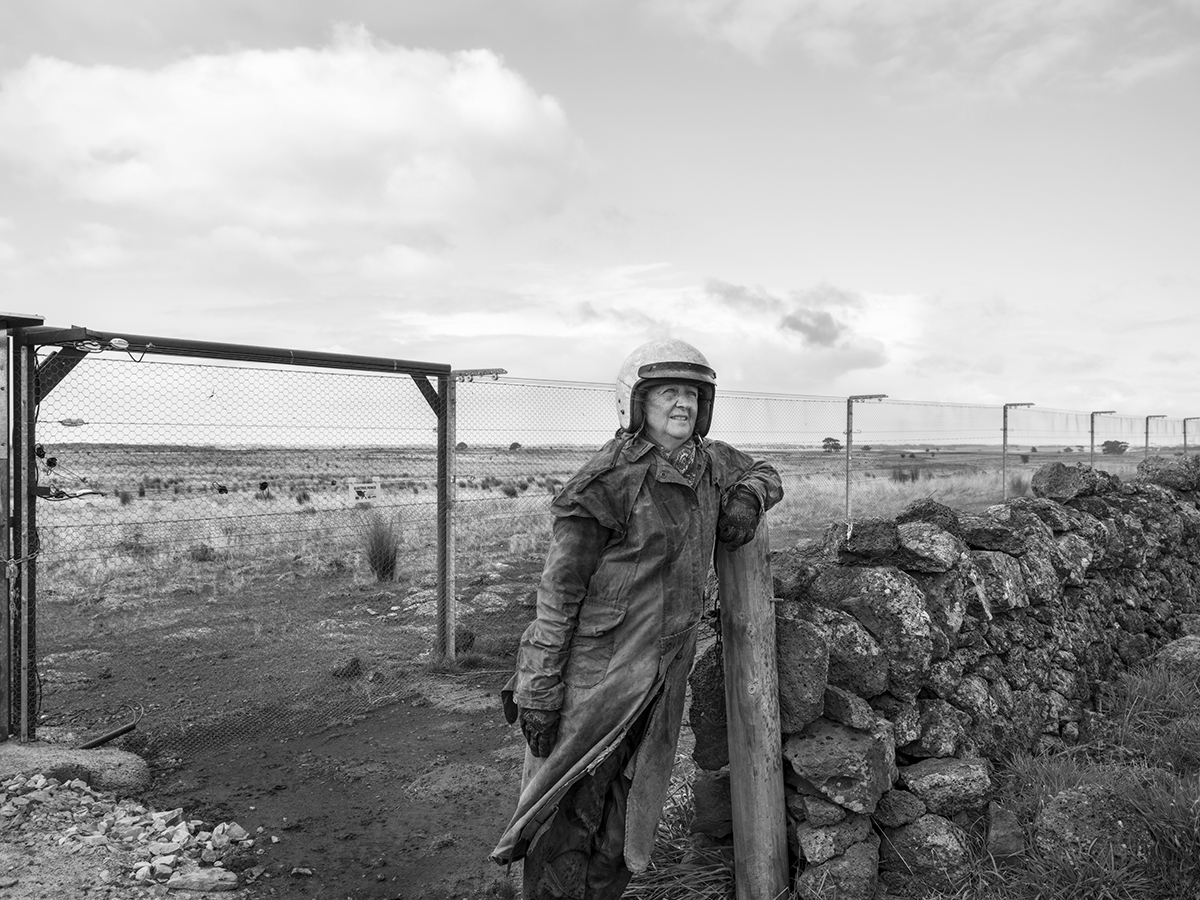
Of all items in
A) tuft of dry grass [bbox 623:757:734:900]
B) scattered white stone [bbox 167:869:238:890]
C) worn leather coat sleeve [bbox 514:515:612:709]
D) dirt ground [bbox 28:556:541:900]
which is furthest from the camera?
dirt ground [bbox 28:556:541:900]

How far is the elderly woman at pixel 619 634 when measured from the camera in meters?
3.03

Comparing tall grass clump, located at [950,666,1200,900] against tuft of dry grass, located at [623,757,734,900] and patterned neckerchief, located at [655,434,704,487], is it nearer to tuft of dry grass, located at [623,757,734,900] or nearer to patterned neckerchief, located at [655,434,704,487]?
tuft of dry grass, located at [623,757,734,900]

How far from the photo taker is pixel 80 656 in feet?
27.7

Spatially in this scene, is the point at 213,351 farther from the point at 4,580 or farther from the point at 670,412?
the point at 670,412

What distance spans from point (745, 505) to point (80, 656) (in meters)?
7.68

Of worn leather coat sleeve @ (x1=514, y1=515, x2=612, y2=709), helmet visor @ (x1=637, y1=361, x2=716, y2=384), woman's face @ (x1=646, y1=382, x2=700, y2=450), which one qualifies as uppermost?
helmet visor @ (x1=637, y1=361, x2=716, y2=384)

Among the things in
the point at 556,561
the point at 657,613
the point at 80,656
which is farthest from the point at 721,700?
the point at 80,656

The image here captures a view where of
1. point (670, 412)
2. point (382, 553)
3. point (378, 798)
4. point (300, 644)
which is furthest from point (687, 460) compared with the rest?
point (382, 553)

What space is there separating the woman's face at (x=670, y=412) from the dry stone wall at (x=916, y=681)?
3.23 feet

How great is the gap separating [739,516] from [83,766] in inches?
178

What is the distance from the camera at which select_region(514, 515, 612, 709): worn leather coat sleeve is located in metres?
3.01

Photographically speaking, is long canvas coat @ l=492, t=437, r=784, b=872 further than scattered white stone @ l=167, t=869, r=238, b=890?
No

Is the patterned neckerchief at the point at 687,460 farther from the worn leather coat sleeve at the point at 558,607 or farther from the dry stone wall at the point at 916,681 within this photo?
the dry stone wall at the point at 916,681

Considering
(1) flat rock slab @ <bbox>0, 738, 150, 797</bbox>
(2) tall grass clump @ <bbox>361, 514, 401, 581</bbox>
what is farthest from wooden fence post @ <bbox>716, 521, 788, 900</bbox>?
(2) tall grass clump @ <bbox>361, 514, 401, 581</bbox>
